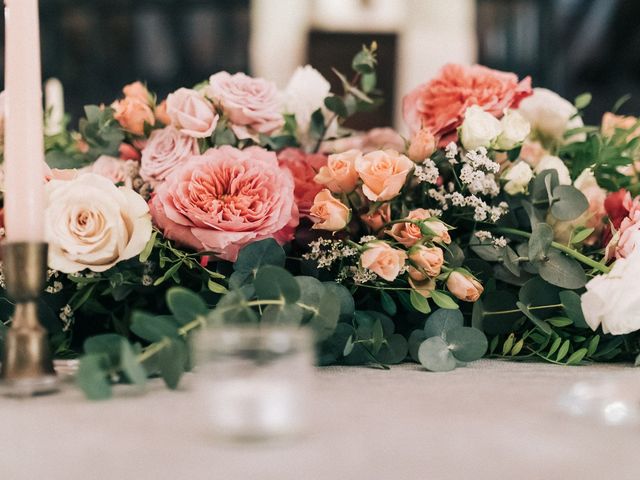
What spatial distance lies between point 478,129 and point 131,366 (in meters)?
0.41

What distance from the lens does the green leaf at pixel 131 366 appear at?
469mm

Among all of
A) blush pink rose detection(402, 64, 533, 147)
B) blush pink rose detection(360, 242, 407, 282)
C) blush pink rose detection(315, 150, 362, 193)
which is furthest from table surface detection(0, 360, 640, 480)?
blush pink rose detection(402, 64, 533, 147)

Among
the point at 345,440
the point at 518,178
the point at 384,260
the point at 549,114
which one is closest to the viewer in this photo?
the point at 345,440

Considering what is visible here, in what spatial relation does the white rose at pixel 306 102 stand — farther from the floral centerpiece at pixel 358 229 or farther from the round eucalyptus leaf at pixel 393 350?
the round eucalyptus leaf at pixel 393 350

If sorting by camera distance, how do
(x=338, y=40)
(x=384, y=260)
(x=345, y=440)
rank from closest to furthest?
(x=345, y=440)
(x=384, y=260)
(x=338, y=40)

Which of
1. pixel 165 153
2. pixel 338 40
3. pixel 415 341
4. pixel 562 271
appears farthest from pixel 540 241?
pixel 338 40

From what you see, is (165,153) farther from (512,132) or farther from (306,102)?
(512,132)

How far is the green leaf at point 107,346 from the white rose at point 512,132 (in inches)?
16.4

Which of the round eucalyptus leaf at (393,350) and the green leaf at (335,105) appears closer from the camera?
the round eucalyptus leaf at (393,350)

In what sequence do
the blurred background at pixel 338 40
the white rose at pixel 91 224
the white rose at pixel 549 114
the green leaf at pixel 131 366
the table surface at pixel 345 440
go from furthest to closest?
the blurred background at pixel 338 40
the white rose at pixel 549 114
the white rose at pixel 91 224
the green leaf at pixel 131 366
the table surface at pixel 345 440

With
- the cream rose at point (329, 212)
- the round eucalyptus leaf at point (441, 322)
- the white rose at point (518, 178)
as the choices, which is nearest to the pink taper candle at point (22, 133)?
the cream rose at point (329, 212)

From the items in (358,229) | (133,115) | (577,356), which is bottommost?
(577,356)

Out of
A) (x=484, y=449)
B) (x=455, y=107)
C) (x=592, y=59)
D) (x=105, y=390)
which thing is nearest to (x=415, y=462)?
(x=484, y=449)

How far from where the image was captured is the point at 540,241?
663 mm
